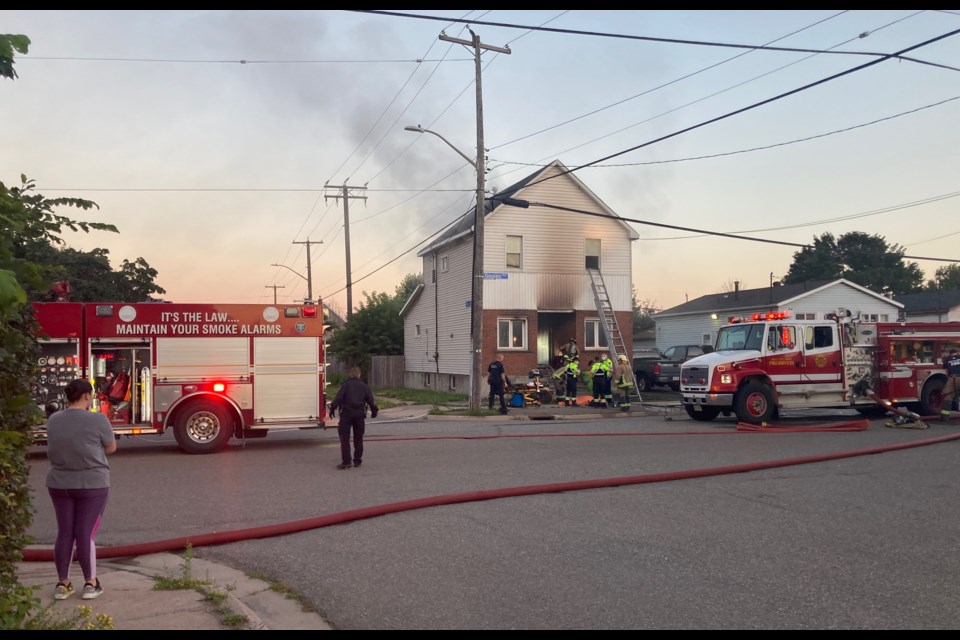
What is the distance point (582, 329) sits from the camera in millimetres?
32531

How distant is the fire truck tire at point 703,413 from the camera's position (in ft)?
68.1

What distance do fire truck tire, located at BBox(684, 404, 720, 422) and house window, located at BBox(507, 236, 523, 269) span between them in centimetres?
1212

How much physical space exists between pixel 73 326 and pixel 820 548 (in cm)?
1214

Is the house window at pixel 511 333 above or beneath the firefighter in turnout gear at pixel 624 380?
above

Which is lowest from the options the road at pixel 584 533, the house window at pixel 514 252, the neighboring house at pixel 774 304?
the road at pixel 584 533

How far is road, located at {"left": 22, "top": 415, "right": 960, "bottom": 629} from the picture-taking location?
581 centimetres

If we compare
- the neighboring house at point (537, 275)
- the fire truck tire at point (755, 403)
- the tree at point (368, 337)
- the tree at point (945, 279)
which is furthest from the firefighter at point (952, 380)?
the tree at point (945, 279)

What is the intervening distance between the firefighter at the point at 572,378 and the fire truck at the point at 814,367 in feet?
15.1

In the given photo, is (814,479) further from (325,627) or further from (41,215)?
(41,215)

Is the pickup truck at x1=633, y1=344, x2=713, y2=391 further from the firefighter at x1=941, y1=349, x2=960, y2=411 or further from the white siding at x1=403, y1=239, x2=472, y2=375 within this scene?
the firefighter at x1=941, y1=349, x2=960, y2=411

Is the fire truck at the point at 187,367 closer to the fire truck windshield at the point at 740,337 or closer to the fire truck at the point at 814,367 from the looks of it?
the fire truck at the point at 814,367

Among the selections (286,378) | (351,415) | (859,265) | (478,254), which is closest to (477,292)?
(478,254)

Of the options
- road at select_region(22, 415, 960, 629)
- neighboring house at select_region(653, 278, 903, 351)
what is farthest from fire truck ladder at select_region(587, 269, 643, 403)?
road at select_region(22, 415, 960, 629)

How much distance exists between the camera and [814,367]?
20.0 meters
